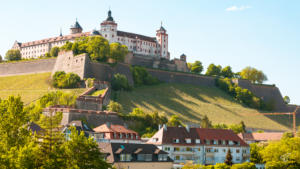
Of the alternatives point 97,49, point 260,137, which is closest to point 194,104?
point 97,49

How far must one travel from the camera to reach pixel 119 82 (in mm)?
98938

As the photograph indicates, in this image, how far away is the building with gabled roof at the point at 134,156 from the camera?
141 feet

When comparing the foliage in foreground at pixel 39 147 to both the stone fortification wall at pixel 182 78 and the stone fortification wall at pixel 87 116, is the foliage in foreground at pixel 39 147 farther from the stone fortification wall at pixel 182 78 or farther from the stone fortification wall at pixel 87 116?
Result: the stone fortification wall at pixel 182 78

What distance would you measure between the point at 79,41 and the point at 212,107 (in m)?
35.7

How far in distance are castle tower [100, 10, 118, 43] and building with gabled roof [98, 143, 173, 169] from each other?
78453 millimetres

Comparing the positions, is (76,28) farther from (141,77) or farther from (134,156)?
(134,156)

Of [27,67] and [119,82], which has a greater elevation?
[27,67]

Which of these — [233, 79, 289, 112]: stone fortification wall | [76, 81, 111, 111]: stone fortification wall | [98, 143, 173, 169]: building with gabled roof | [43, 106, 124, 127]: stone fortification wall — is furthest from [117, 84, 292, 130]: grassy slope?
[98, 143, 173, 169]: building with gabled roof

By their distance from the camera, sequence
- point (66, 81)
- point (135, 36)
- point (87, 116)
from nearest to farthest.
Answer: point (87, 116), point (66, 81), point (135, 36)

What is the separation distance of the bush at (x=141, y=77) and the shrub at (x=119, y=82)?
892 cm

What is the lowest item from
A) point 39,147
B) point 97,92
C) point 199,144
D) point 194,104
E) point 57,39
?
point 39,147

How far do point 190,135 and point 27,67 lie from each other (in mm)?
65470

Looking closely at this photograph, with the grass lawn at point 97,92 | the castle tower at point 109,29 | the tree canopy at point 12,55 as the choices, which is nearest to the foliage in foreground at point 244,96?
the castle tower at point 109,29

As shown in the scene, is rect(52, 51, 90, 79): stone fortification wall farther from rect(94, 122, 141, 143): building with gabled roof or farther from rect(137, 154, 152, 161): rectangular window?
rect(137, 154, 152, 161): rectangular window
